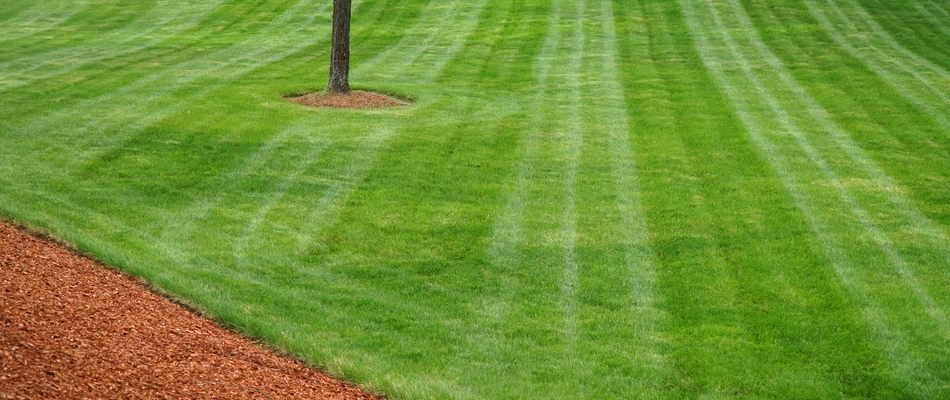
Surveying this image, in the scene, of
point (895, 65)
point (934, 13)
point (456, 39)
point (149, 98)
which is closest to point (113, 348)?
point (149, 98)

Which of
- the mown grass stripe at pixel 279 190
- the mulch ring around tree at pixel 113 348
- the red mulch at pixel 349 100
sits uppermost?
the mulch ring around tree at pixel 113 348

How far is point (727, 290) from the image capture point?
978 centimetres

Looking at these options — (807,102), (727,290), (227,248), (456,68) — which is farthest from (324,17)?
(727,290)

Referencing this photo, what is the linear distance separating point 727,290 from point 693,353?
1.70m

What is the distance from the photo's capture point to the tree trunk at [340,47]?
18594 millimetres

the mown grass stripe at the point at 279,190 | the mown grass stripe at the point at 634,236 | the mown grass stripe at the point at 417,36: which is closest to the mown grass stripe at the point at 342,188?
the mown grass stripe at the point at 279,190

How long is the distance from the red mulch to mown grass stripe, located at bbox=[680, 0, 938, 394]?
23.9 feet

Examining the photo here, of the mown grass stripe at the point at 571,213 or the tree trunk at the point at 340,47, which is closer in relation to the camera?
the mown grass stripe at the point at 571,213

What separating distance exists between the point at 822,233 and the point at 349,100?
10446mm

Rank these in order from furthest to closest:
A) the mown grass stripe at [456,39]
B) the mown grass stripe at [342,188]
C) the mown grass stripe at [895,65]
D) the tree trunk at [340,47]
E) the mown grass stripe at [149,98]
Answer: the mown grass stripe at [456,39], the mown grass stripe at [895,65], the tree trunk at [340,47], the mown grass stripe at [149,98], the mown grass stripe at [342,188]

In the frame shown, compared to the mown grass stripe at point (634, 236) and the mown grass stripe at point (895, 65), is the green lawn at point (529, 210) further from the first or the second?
the mown grass stripe at point (895, 65)

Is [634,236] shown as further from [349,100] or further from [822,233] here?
[349,100]

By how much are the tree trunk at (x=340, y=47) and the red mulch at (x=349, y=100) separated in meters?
0.23

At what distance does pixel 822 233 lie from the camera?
38.0 ft
